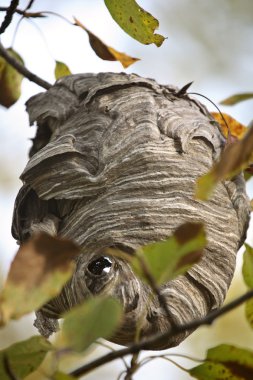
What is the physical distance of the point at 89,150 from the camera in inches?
130

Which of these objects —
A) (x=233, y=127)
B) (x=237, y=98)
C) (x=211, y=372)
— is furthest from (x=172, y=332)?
(x=233, y=127)

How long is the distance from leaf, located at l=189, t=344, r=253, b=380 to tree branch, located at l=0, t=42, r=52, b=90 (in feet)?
4.64

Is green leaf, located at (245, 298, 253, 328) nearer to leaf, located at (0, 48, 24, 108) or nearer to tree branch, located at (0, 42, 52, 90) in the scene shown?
tree branch, located at (0, 42, 52, 90)

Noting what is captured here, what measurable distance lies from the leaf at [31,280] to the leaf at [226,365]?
399mm

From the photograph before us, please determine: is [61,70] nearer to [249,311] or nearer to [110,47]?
[110,47]

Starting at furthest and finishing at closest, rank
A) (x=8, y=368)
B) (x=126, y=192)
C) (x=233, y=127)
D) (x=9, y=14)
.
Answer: (x=233, y=127) → (x=126, y=192) → (x=9, y=14) → (x=8, y=368)

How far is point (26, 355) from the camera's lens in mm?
1695

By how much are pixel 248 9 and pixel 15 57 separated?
18.3 ft

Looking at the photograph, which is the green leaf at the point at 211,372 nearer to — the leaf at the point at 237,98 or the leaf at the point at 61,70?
the leaf at the point at 237,98

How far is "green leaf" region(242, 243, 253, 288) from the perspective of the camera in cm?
163

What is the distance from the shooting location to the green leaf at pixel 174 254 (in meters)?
1.43

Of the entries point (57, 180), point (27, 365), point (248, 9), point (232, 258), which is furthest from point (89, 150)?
point (248, 9)

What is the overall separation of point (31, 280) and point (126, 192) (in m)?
1.70

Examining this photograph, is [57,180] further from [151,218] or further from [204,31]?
[204,31]
